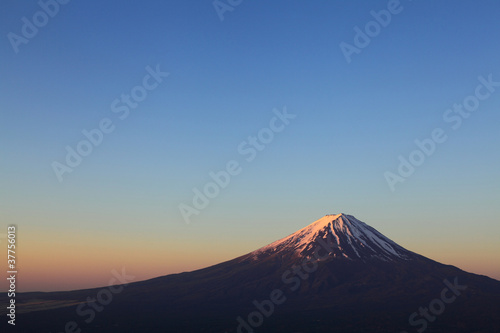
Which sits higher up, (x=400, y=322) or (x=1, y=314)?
(x=1, y=314)

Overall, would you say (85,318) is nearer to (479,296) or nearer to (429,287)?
(429,287)

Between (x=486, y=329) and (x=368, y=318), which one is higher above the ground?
(x=368, y=318)

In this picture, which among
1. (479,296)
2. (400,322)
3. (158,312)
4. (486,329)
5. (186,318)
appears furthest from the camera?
(479,296)

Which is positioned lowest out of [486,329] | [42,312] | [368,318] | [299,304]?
[486,329]

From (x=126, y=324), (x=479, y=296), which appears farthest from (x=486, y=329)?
(x=126, y=324)

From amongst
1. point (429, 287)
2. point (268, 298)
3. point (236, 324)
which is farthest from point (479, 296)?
point (236, 324)

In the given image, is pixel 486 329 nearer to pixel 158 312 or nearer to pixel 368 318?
pixel 368 318

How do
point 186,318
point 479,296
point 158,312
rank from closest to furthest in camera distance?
point 186,318, point 158,312, point 479,296

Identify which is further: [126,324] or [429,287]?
[429,287]

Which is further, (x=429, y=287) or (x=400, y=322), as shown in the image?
(x=429, y=287)
